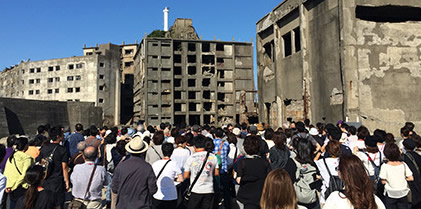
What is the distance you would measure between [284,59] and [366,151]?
16196 millimetres

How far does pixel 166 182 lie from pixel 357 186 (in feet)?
9.78

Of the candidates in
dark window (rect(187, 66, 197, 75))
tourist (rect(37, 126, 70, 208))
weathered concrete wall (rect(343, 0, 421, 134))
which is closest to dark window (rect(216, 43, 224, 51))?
dark window (rect(187, 66, 197, 75))

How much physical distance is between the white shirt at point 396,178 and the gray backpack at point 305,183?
1124mm

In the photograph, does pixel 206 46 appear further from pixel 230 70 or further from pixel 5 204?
pixel 5 204

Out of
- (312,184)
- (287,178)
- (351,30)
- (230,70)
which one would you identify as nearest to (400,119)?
(351,30)

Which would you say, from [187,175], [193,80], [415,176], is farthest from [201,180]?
[193,80]

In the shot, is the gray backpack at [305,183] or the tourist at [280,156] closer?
the gray backpack at [305,183]

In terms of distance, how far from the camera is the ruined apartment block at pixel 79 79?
49.8m

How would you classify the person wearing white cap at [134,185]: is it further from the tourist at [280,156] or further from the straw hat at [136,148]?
the tourist at [280,156]

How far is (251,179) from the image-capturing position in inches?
175

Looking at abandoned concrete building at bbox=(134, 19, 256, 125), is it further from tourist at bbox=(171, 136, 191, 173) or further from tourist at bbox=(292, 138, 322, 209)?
tourist at bbox=(292, 138, 322, 209)

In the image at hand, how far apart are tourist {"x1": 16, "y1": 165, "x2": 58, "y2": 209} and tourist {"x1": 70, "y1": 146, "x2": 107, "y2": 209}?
104cm

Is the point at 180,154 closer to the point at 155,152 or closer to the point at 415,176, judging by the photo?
the point at 155,152

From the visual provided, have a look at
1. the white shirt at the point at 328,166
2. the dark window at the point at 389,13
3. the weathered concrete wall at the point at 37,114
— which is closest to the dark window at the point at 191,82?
the weathered concrete wall at the point at 37,114
